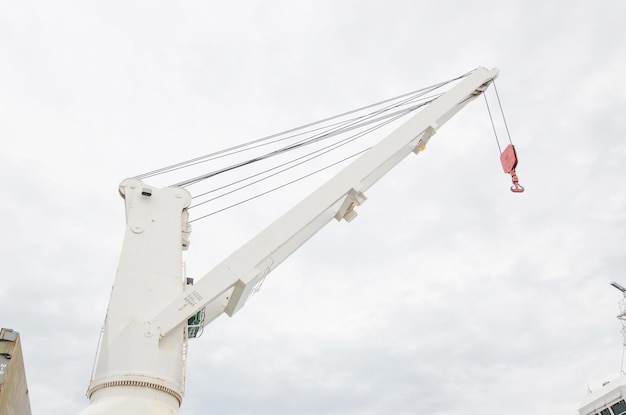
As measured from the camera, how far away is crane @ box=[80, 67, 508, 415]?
7.93 metres

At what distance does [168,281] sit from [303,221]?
283 cm

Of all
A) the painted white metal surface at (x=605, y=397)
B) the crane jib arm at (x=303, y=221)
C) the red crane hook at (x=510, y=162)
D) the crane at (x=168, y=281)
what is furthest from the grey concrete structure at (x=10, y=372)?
the painted white metal surface at (x=605, y=397)

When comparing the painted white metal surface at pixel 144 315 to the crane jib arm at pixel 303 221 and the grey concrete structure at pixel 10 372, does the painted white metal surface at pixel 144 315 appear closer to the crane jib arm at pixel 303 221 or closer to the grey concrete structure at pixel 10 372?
the crane jib arm at pixel 303 221

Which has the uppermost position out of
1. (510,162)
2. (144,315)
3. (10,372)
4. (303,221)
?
(510,162)

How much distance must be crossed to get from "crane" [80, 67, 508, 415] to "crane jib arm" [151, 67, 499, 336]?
19 mm

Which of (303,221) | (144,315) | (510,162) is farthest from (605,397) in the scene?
(144,315)

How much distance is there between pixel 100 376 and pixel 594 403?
44.9 feet

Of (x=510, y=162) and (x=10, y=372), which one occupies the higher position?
(x=510, y=162)

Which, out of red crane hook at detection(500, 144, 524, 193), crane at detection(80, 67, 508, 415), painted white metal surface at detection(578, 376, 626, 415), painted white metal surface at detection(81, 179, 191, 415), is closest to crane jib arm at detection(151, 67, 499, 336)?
crane at detection(80, 67, 508, 415)

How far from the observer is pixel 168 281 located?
9.24 meters

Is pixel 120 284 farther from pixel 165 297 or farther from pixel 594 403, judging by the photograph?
pixel 594 403

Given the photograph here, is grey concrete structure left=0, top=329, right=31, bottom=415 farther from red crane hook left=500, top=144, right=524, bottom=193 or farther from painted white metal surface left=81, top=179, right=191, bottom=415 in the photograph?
red crane hook left=500, top=144, right=524, bottom=193

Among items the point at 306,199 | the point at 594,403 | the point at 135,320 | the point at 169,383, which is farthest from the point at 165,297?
the point at 594,403

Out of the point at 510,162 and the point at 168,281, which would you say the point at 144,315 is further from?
the point at 510,162
